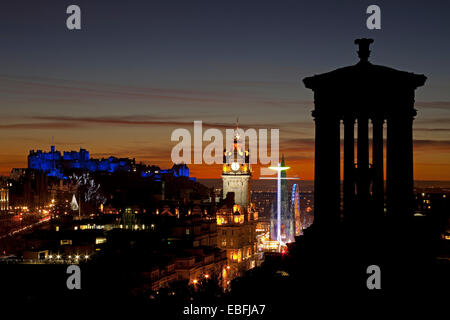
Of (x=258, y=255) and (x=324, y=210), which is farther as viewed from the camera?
(x=258, y=255)

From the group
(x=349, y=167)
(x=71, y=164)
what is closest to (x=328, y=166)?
(x=349, y=167)

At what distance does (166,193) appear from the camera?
6275 inches

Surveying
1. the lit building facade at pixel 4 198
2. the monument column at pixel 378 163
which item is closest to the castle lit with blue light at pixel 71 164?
the lit building facade at pixel 4 198

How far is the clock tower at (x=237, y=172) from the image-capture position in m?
110

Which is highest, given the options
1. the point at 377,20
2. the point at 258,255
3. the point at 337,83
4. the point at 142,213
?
the point at 377,20

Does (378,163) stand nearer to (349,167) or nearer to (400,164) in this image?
(400,164)

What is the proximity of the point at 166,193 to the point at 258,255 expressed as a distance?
221 feet

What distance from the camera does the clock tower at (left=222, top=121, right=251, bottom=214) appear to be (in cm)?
10981

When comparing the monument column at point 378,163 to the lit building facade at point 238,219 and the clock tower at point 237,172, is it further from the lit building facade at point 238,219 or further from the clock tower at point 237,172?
the clock tower at point 237,172

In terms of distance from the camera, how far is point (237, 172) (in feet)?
364
